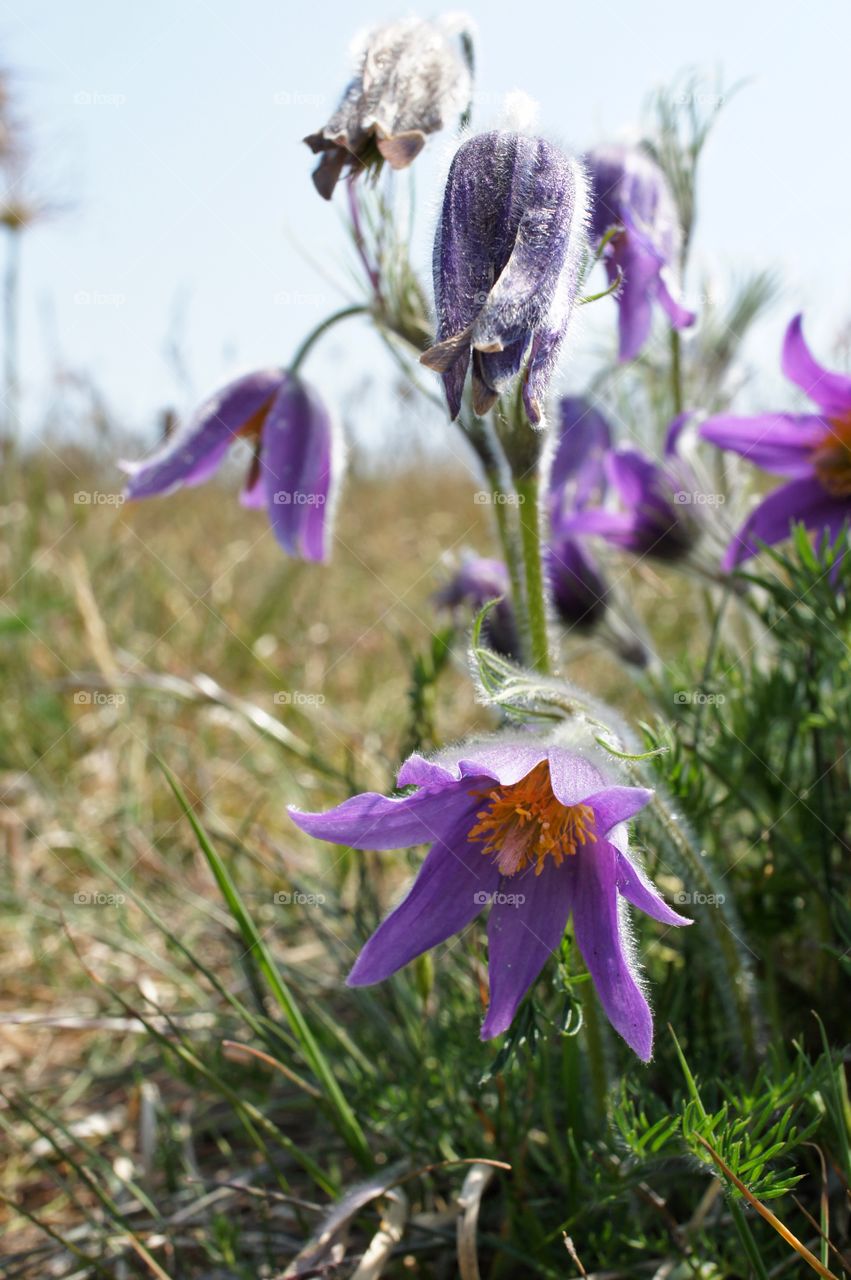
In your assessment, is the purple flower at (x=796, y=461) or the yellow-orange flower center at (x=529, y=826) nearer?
the yellow-orange flower center at (x=529, y=826)

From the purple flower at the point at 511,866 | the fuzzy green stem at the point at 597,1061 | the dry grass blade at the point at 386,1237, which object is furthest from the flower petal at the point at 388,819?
the dry grass blade at the point at 386,1237

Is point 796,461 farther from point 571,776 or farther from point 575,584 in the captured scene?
point 571,776

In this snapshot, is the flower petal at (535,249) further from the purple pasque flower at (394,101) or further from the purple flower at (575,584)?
the purple flower at (575,584)

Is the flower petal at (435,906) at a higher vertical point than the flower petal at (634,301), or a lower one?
lower

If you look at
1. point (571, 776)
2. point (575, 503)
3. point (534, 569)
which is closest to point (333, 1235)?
point (571, 776)

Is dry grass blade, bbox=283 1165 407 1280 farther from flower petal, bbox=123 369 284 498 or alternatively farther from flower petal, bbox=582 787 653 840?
flower petal, bbox=123 369 284 498
